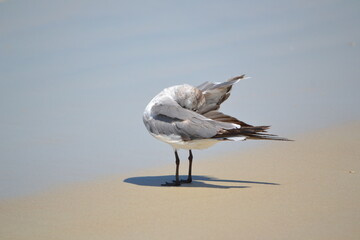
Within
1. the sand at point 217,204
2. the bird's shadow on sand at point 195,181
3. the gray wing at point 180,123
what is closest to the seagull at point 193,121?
Answer: the gray wing at point 180,123

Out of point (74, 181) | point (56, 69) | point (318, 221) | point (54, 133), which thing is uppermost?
point (56, 69)

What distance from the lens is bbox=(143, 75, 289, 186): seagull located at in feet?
19.8

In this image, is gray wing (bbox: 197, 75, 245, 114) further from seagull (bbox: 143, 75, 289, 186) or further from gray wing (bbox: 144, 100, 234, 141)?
gray wing (bbox: 144, 100, 234, 141)

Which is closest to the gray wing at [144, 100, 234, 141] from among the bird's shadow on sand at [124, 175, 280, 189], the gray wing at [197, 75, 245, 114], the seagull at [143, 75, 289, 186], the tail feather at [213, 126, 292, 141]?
the seagull at [143, 75, 289, 186]

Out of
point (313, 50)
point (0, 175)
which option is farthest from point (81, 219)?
point (313, 50)

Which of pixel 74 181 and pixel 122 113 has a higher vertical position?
pixel 122 113

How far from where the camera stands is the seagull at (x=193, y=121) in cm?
603

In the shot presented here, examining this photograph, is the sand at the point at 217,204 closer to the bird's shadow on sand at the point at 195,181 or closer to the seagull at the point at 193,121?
the bird's shadow on sand at the point at 195,181

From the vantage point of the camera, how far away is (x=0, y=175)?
253 inches

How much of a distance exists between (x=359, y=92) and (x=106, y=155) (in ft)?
16.1

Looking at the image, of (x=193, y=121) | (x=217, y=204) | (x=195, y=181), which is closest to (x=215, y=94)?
(x=193, y=121)

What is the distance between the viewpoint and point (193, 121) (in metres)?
6.23

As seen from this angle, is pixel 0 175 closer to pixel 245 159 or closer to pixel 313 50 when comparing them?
pixel 245 159

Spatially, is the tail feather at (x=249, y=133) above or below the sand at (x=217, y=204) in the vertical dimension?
above
